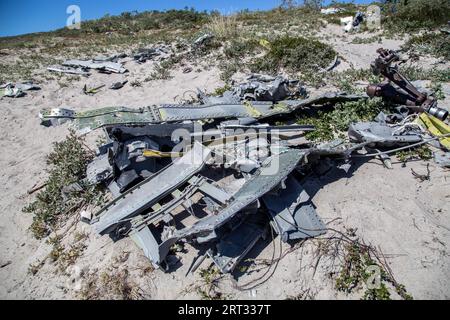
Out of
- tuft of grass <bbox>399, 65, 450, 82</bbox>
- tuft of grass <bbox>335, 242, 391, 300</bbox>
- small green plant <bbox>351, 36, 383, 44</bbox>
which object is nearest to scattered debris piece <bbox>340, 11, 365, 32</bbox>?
small green plant <bbox>351, 36, 383, 44</bbox>

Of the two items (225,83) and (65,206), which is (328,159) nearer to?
(65,206)

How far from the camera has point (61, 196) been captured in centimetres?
477

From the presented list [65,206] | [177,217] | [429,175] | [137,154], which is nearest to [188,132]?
[137,154]

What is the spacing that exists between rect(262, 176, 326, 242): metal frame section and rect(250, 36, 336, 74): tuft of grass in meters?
6.02

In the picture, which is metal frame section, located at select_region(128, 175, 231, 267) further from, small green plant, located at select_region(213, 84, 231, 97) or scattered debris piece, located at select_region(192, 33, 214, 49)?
scattered debris piece, located at select_region(192, 33, 214, 49)

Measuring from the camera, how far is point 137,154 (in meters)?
4.41

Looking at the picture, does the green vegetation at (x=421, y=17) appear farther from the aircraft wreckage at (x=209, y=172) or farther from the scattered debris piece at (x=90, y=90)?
the scattered debris piece at (x=90, y=90)

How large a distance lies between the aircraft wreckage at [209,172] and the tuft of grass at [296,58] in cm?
360

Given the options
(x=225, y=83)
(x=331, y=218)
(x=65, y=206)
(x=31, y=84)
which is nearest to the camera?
(x=331, y=218)

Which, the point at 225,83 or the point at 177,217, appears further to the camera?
the point at 225,83

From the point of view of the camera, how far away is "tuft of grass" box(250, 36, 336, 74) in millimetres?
8992

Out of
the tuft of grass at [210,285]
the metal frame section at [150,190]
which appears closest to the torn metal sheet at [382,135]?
the metal frame section at [150,190]

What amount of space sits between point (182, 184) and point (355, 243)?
2490mm

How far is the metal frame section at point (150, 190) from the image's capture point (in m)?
3.83
